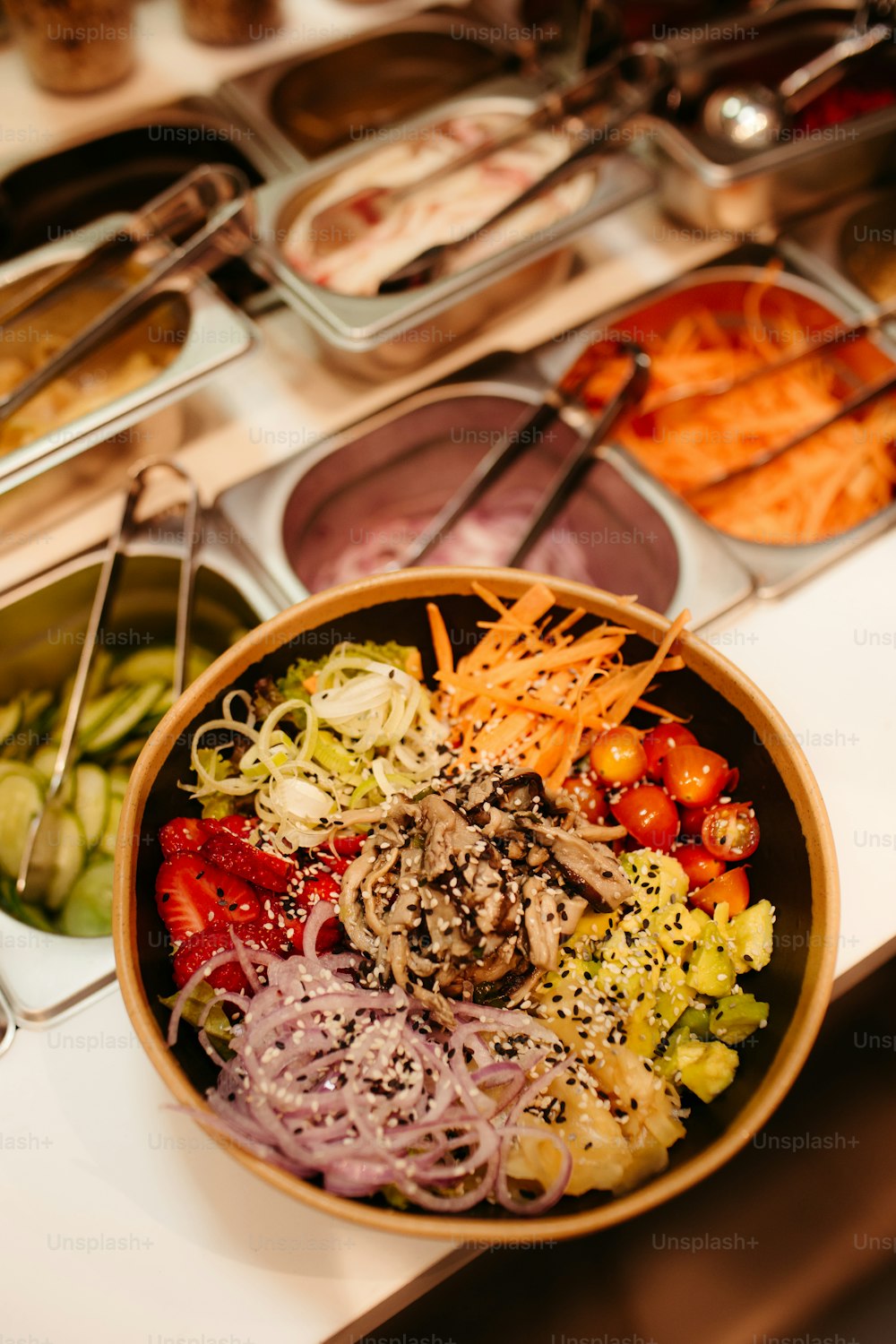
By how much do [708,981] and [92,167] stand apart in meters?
2.56

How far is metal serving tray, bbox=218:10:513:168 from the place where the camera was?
2.57m

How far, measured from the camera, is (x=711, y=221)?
235 centimetres

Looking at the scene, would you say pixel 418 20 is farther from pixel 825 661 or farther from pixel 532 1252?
pixel 532 1252

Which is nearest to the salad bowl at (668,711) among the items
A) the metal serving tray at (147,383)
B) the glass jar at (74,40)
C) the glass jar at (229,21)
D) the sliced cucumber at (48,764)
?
the sliced cucumber at (48,764)

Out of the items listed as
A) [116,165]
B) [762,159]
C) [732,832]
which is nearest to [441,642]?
[732,832]

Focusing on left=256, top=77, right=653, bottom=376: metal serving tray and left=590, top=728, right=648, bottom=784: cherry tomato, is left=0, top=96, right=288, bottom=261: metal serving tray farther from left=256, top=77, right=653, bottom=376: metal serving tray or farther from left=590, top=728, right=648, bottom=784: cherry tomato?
left=590, top=728, right=648, bottom=784: cherry tomato

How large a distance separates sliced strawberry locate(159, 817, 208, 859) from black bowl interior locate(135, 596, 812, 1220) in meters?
0.01

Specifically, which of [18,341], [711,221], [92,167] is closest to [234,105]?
[92,167]

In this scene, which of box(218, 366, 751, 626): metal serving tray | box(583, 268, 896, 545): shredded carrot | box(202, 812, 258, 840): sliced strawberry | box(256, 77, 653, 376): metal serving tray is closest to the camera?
box(202, 812, 258, 840): sliced strawberry

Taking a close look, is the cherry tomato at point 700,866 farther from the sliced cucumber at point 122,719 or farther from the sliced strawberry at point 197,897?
the sliced cucumber at point 122,719

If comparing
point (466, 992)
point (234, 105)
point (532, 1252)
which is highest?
point (234, 105)

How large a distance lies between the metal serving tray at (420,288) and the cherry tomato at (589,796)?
1011 millimetres

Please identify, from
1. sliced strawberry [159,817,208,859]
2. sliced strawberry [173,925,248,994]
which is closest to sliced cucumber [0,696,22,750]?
sliced strawberry [159,817,208,859]

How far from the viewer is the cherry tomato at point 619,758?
1507 mm
